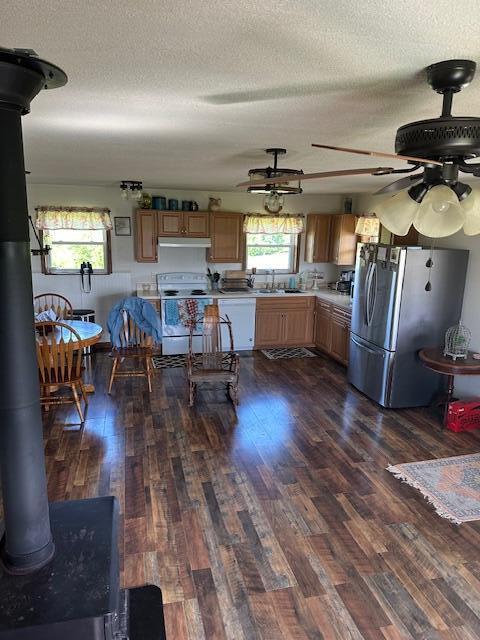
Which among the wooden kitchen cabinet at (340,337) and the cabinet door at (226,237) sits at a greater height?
the cabinet door at (226,237)

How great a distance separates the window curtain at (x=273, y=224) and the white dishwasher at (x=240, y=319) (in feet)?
3.88

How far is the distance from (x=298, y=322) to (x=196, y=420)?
2905mm

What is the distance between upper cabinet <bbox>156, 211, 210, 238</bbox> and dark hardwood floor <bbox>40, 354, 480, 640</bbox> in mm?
2562

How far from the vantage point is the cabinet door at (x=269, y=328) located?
6418 millimetres

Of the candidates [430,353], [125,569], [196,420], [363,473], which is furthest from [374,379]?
[125,569]

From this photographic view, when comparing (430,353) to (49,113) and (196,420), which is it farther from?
(49,113)

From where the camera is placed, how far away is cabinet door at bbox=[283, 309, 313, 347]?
257 inches

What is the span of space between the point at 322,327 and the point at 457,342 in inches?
95.1

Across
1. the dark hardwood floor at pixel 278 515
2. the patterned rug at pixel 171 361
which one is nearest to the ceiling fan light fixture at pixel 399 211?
the dark hardwood floor at pixel 278 515

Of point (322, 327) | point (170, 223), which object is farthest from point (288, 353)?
point (170, 223)

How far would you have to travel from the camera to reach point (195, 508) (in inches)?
113

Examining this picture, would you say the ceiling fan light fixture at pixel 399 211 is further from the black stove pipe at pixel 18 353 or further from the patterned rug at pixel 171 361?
the patterned rug at pixel 171 361

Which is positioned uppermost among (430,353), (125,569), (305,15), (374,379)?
(305,15)

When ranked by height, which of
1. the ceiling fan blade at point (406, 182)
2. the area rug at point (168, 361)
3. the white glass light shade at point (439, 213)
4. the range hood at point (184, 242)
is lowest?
the area rug at point (168, 361)
